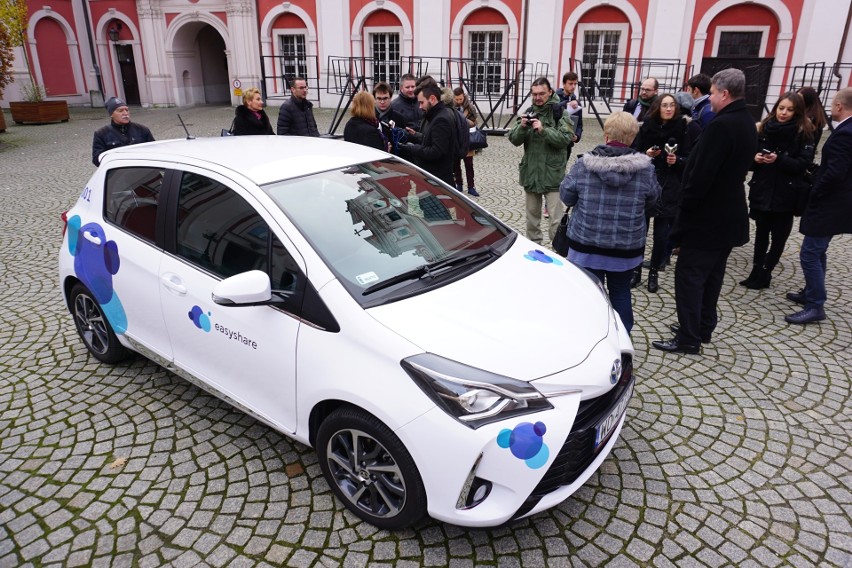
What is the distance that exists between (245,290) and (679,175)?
15.0 feet

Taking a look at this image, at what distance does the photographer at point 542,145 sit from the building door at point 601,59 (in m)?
15.0

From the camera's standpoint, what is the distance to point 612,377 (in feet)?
9.09

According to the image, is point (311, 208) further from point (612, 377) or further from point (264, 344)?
point (612, 377)

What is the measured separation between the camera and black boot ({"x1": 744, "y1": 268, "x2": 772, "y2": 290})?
573cm

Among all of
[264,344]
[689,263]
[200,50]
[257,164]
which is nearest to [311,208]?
[257,164]

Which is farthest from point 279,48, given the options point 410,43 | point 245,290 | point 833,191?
point 245,290

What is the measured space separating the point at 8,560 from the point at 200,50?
2849cm

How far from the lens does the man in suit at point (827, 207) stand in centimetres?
465

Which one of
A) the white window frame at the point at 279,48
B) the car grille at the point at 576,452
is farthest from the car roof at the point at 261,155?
the white window frame at the point at 279,48

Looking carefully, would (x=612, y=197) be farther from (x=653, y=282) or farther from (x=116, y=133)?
(x=116, y=133)

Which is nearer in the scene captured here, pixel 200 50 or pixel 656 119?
pixel 656 119

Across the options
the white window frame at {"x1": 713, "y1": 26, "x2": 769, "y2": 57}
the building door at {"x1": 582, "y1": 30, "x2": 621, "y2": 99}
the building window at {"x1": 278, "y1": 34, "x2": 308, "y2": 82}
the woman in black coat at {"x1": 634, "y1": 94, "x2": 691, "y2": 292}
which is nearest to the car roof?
the woman in black coat at {"x1": 634, "y1": 94, "x2": 691, "y2": 292}

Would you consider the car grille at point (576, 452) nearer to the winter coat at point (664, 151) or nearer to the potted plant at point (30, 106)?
the winter coat at point (664, 151)

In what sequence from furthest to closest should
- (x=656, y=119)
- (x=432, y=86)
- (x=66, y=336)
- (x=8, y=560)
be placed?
1. (x=432, y=86)
2. (x=656, y=119)
3. (x=66, y=336)
4. (x=8, y=560)
